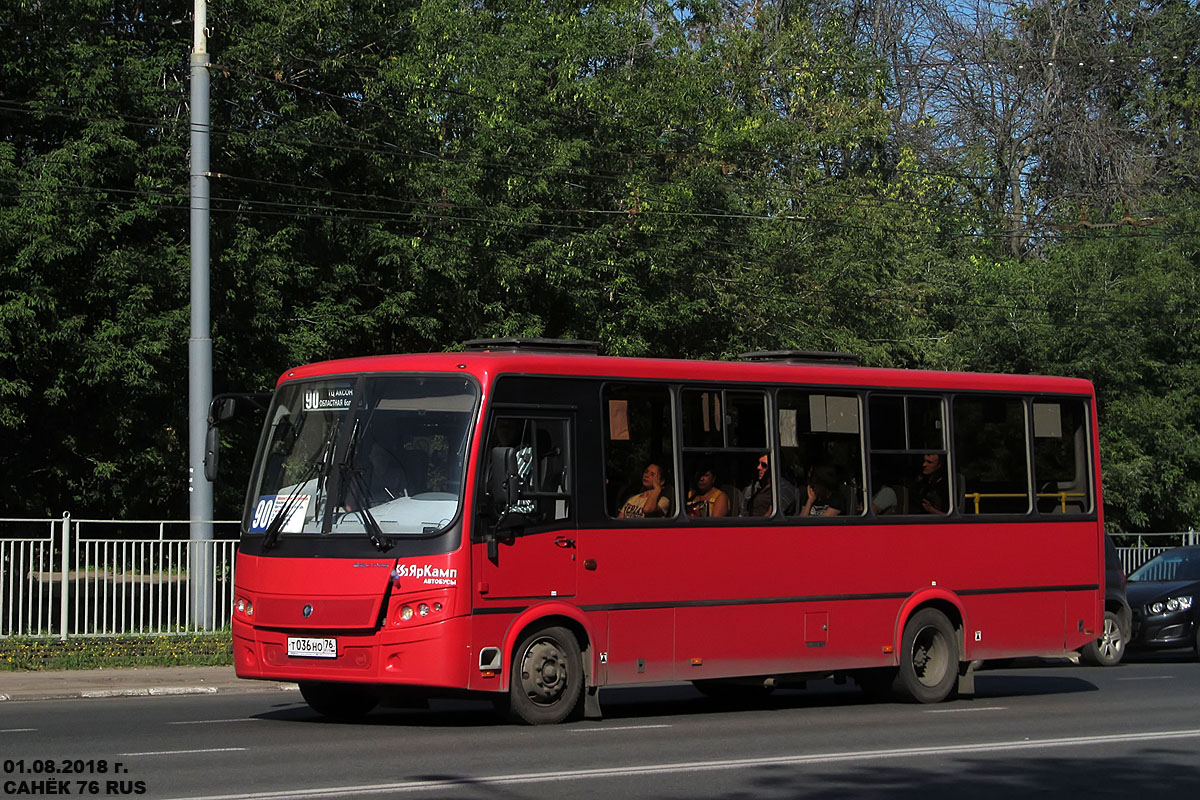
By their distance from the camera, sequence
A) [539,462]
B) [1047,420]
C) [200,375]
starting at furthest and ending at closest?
[200,375]
[1047,420]
[539,462]

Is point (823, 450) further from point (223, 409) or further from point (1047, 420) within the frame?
point (223, 409)

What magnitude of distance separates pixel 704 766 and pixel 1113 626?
13.7 metres

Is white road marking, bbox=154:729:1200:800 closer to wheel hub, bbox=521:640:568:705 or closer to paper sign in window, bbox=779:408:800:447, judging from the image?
wheel hub, bbox=521:640:568:705

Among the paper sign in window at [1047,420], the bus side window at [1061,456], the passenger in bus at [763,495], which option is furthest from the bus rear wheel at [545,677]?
the paper sign in window at [1047,420]

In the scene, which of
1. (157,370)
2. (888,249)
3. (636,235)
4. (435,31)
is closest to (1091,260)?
(888,249)

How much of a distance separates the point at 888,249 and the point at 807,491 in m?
25.2

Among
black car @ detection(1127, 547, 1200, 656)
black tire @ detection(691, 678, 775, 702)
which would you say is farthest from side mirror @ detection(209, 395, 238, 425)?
black car @ detection(1127, 547, 1200, 656)

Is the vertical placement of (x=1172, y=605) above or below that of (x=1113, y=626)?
above

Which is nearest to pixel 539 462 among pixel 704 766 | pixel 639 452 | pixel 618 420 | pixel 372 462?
pixel 618 420

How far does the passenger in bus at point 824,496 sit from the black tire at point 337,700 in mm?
4163

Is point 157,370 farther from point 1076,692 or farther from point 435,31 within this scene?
point 1076,692

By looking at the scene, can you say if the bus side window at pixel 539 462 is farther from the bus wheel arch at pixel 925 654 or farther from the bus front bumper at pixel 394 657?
the bus wheel arch at pixel 925 654

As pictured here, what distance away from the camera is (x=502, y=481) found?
12898mm

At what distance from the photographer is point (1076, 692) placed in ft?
58.5
